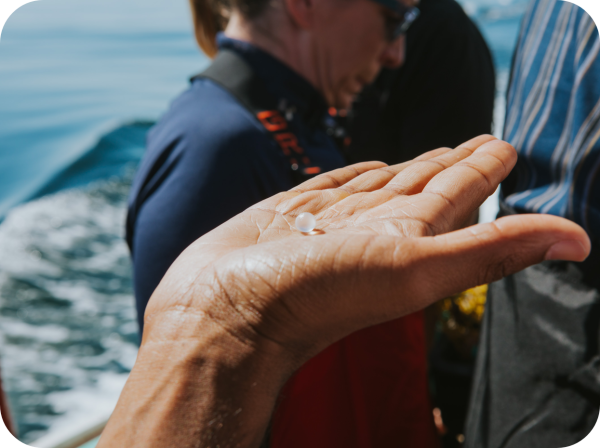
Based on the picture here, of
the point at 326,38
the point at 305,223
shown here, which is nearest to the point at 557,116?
the point at 305,223

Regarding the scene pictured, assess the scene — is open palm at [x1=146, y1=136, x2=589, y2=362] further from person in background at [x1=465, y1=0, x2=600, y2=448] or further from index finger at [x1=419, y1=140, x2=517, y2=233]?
person in background at [x1=465, y1=0, x2=600, y2=448]

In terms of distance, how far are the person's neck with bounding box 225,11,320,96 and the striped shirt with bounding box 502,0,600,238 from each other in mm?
787

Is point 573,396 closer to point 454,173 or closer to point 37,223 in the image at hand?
point 454,173

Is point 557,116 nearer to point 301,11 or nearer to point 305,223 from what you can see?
point 305,223

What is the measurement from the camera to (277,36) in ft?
5.30

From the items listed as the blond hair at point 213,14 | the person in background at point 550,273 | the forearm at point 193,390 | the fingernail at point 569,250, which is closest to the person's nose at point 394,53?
the blond hair at point 213,14

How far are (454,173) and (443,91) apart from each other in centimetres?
132

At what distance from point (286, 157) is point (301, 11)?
0.61m

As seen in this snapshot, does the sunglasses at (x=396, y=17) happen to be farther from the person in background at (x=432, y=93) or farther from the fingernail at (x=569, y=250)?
the fingernail at (x=569, y=250)

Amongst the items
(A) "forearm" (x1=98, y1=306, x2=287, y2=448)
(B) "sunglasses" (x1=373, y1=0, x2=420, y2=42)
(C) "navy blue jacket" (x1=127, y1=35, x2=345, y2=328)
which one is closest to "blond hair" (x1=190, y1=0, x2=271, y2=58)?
(C) "navy blue jacket" (x1=127, y1=35, x2=345, y2=328)

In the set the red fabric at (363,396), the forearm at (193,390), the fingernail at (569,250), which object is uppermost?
the fingernail at (569,250)

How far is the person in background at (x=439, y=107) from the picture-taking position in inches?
79.4


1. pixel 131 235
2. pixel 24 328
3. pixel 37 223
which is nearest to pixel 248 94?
pixel 131 235

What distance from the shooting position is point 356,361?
1.05 metres
